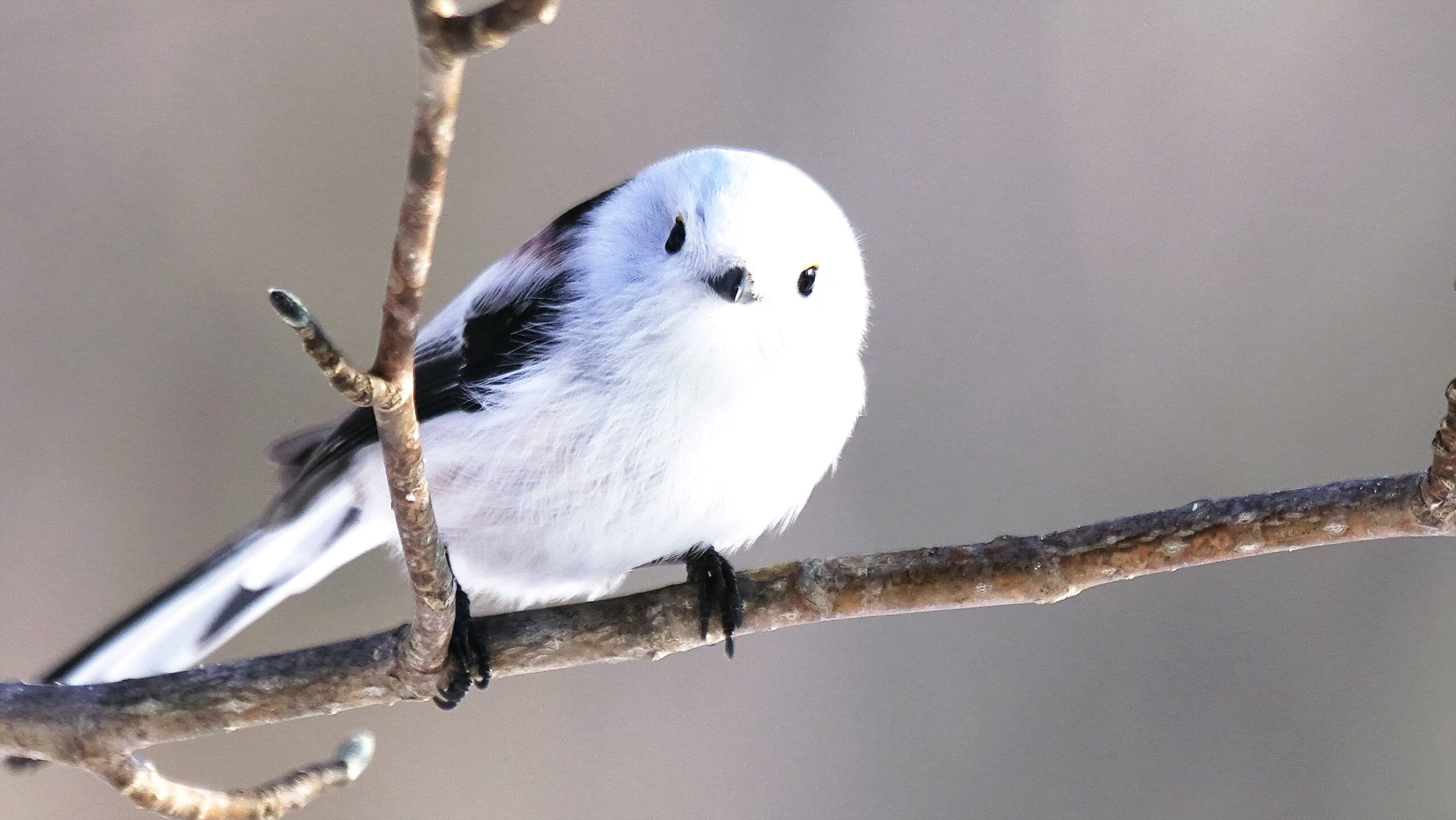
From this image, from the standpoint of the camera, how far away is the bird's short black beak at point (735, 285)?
2.71 ft

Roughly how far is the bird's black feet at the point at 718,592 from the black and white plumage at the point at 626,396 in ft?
0.10

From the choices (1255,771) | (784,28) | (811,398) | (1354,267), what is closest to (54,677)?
(811,398)

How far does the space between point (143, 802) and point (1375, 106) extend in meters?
1.65

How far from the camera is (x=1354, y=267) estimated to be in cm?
148

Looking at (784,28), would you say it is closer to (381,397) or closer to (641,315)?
(641,315)

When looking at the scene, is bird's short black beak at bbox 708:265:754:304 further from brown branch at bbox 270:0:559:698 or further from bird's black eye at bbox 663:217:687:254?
brown branch at bbox 270:0:559:698

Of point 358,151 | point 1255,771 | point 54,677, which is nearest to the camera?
point 54,677

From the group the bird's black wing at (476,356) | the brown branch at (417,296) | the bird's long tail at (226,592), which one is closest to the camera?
the brown branch at (417,296)

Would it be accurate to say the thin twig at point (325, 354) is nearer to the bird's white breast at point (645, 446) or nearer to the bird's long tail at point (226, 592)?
the bird's white breast at point (645, 446)

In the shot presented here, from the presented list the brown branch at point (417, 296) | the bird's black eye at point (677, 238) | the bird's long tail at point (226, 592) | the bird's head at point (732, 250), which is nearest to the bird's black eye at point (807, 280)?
the bird's head at point (732, 250)

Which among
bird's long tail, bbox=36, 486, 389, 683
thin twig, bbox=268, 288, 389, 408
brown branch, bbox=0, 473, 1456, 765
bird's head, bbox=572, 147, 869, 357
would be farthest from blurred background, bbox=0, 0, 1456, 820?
thin twig, bbox=268, 288, 389, 408

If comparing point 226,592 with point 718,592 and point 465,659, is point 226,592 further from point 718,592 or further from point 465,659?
point 718,592

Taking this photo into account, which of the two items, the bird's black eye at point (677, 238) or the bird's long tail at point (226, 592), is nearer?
the bird's black eye at point (677, 238)

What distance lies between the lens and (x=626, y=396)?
881 millimetres
